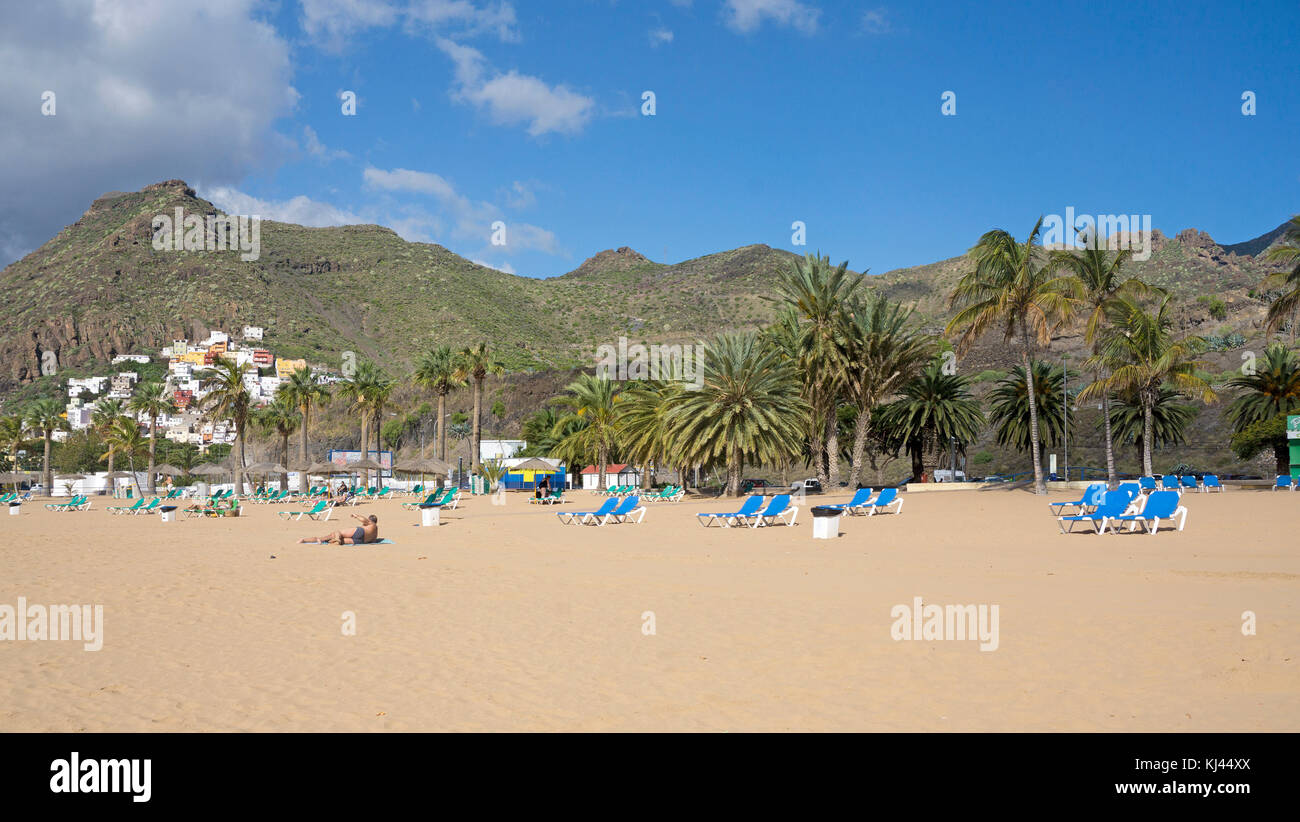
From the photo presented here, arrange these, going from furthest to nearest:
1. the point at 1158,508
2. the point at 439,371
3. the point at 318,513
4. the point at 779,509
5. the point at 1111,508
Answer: the point at 439,371, the point at 318,513, the point at 779,509, the point at 1111,508, the point at 1158,508

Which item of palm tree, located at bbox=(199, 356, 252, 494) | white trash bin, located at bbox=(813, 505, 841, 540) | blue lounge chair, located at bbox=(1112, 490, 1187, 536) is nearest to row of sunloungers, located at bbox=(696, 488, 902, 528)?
white trash bin, located at bbox=(813, 505, 841, 540)

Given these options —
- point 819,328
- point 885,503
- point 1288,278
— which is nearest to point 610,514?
point 885,503

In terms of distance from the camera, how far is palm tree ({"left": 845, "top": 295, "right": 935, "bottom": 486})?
1430 inches

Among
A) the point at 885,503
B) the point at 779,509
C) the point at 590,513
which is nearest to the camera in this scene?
the point at 779,509

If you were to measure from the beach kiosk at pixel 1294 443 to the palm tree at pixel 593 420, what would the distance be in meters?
28.3

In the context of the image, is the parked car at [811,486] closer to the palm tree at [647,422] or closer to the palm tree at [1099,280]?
the palm tree at [647,422]

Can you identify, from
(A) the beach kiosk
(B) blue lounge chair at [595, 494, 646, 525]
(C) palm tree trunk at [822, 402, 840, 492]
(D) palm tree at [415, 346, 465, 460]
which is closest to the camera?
(B) blue lounge chair at [595, 494, 646, 525]

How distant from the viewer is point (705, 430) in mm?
34312

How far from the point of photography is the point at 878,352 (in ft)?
121

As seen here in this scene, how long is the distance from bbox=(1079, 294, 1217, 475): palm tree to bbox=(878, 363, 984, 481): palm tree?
716 centimetres

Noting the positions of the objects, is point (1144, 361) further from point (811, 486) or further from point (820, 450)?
point (811, 486)

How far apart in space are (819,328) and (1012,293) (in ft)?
26.2

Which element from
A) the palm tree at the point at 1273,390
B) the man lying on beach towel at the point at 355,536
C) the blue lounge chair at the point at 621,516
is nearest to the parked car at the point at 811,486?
the blue lounge chair at the point at 621,516

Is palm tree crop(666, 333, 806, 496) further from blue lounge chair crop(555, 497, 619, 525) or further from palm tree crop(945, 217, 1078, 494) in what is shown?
blue lounge chair crop(555, 497, 619, 525)
